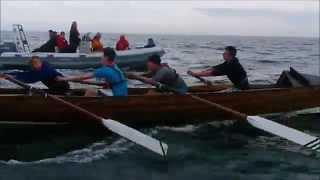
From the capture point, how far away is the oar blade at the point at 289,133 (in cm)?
784

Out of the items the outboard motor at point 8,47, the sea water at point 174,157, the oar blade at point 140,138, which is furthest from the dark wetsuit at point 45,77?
the outboard motor at point 8,47

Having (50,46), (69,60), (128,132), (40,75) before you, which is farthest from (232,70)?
(50,46)

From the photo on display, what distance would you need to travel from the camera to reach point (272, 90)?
1030 centimetres

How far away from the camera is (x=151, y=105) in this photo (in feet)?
31.0

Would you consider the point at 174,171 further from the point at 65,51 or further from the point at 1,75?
the point at 65,51

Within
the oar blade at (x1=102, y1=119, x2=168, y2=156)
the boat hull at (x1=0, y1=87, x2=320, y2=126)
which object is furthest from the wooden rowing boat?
the oar blade at (x1=102, y1=119, x2=168, y2=156)

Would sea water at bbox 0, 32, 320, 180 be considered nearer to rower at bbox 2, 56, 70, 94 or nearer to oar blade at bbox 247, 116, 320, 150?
oar blade at bbox 247, 116, 320, 150

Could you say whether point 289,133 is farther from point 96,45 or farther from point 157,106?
point 96,45

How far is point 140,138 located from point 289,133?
2.31 meters

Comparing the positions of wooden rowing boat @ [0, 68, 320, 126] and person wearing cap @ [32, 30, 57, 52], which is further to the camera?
person wearing cap @ [32, 30, 57, 52]

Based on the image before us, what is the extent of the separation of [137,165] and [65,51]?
1293cm

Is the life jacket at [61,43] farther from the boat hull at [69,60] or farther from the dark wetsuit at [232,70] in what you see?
the dark wetsuit at [232,70]

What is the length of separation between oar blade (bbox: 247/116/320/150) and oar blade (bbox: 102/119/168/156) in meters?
1.67

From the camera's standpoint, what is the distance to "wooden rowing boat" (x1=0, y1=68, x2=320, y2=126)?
8.72 m
